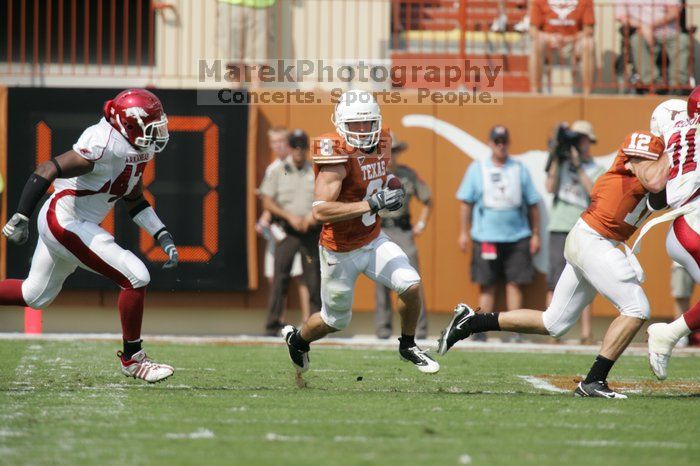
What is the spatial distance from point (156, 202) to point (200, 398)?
5.04m

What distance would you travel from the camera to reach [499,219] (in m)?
10.8

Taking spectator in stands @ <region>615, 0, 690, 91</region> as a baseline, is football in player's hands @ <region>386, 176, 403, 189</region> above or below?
below

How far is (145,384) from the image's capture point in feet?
22.0

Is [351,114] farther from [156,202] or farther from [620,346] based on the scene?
[156,202]

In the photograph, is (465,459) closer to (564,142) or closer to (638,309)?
(638,309)

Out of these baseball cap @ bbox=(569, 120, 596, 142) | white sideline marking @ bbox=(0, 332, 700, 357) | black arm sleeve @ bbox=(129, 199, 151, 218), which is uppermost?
baseball cap @ bbox=(569, 120, 596, 142)

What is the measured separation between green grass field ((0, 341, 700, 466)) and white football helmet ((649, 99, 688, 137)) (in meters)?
1.52

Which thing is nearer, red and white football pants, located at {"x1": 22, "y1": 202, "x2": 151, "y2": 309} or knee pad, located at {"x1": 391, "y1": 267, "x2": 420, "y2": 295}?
red and white football pants, located at {"x1": 22, "y1": 202, "x2": 151, "y2": 309}

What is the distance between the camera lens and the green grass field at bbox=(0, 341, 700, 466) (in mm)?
4512

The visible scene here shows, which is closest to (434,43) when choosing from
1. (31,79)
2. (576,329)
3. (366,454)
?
(576,329)

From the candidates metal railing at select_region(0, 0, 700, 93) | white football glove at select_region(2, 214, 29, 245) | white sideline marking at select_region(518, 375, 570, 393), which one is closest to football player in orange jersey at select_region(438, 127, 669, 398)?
white sideline marking at select_region(518, 375, 570, 393)

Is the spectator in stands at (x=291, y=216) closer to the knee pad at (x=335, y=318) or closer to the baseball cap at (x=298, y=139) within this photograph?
→ the baseball cap at (x=298, y=139)

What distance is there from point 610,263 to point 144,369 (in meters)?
2.63

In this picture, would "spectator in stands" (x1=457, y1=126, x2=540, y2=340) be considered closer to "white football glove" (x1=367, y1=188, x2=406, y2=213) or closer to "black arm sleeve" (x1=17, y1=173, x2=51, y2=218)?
"white football glove" (x1=367, y1=188, x2=406, y2=213)
